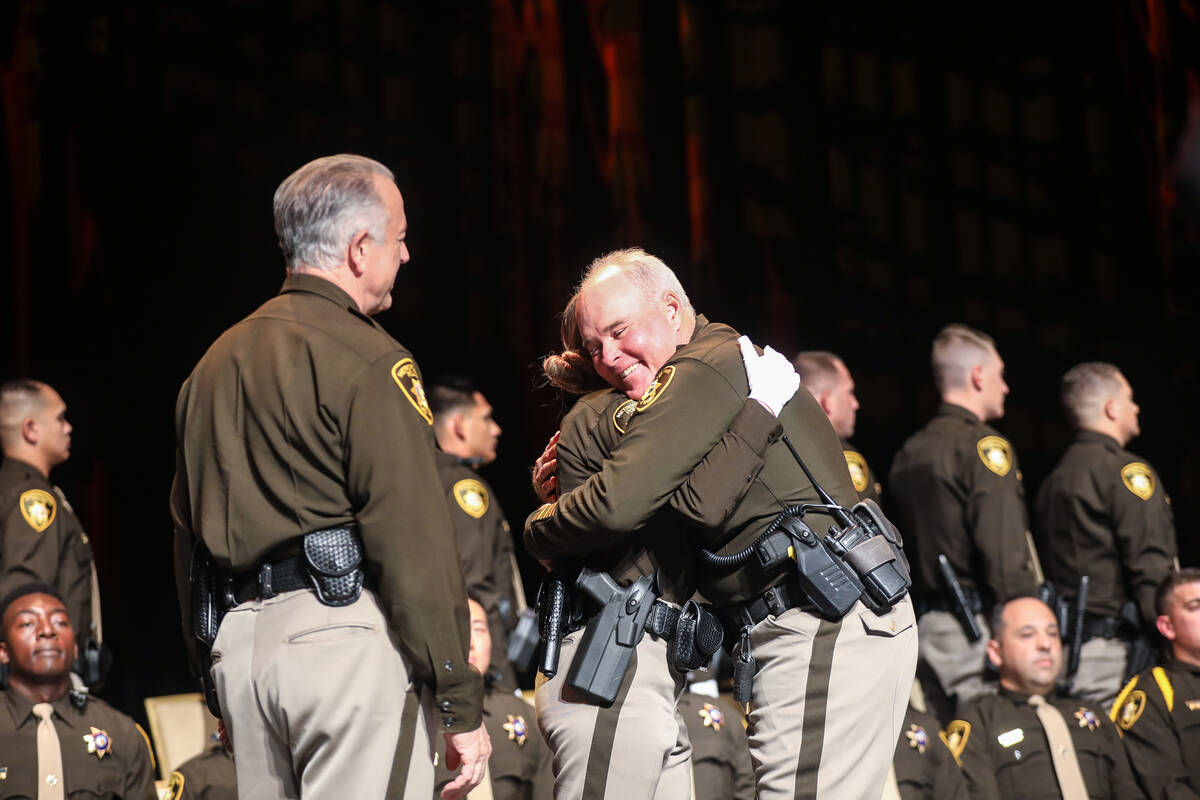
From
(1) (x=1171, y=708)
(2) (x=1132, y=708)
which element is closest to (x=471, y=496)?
(2) (x=1132, y=708)

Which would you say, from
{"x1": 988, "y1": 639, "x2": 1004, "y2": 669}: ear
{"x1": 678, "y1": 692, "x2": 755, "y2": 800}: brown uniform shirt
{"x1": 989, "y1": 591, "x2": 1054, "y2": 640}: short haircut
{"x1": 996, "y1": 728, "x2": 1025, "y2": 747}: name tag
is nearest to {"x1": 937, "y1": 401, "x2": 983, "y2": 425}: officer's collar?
{"x1": 989, "y1": 591, "x2": 1054, "y2": 640}: short haircut

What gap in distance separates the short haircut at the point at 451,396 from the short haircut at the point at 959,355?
1.79 m

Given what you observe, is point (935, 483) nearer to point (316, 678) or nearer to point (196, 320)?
point (196, 320)

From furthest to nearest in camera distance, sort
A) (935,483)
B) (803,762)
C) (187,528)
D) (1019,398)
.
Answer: (1019,398), (935,483), (803,762), (187,528)

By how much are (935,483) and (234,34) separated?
11.7ft

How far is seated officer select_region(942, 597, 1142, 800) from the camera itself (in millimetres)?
4461

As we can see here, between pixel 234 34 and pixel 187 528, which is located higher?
pixel 234 34

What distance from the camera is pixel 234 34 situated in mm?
6082

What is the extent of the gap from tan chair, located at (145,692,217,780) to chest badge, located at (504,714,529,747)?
3.03ft

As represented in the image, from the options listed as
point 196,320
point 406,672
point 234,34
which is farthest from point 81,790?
point 234,34

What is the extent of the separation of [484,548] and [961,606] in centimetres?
171

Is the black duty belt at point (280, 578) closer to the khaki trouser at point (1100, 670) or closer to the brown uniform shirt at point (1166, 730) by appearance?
the brown uniform shirt at point (1166, 730)

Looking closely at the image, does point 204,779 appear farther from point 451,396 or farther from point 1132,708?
point 1132,708

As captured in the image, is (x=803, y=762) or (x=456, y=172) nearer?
(x=803, y=762)
